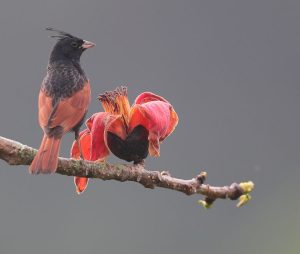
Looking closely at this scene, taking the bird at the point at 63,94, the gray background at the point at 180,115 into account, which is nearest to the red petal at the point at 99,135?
the bird at the point at 63,94

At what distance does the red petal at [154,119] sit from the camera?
9.86 ft

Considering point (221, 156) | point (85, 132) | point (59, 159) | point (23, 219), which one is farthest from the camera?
point (221, 156)

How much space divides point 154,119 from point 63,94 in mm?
1008

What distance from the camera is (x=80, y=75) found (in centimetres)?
413

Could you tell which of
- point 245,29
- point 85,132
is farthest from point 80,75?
point 245,29

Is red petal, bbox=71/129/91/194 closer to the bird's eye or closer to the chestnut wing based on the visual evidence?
the chestnut wing

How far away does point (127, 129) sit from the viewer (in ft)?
10.1

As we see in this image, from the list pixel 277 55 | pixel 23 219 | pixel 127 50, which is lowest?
pixel 23 219

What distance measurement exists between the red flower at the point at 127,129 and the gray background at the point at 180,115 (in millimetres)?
15881

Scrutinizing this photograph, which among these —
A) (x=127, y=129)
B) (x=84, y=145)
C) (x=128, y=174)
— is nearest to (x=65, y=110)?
(x=84, y=145)

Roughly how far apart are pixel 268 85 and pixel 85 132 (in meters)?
48.2

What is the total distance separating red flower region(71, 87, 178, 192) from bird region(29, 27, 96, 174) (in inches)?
4.9

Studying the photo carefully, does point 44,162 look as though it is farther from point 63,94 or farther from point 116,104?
point 63,94

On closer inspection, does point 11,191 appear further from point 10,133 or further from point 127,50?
point 127,50
